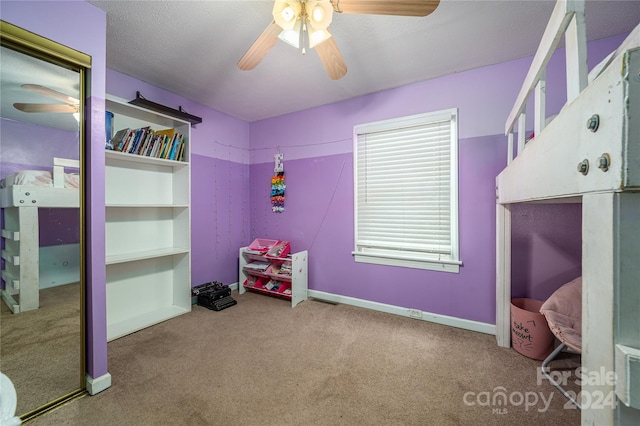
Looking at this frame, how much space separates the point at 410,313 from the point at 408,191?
1.21 metres

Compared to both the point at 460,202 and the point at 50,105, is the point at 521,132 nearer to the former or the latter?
the point at 460,202

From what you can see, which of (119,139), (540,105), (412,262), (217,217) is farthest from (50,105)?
(412,262)

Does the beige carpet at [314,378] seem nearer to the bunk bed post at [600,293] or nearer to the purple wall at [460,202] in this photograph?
the purple wall at [460,202]

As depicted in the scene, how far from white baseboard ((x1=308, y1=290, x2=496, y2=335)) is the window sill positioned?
0.43m

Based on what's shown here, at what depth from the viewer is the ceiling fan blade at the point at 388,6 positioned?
3.83ft

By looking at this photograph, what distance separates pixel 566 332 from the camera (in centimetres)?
143

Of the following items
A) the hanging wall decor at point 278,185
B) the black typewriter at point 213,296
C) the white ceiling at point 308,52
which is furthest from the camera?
the hanging wall decor at point 278,185

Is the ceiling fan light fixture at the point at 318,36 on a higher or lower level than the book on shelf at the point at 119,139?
higher

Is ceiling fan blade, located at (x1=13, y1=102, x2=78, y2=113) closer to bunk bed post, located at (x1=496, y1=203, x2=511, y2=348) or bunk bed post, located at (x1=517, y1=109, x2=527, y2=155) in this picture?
bunk bed post, located at (x1=517, y1=109, x2=527, y2=155)

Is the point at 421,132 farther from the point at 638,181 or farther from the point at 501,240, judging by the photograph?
Answer: the point at 638,181

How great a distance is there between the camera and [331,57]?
159cm

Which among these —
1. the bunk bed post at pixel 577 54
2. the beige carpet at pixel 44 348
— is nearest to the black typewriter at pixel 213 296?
the beige carpet at pixel 44 348

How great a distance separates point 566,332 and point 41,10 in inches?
130

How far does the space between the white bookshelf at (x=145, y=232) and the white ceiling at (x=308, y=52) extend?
513mm
